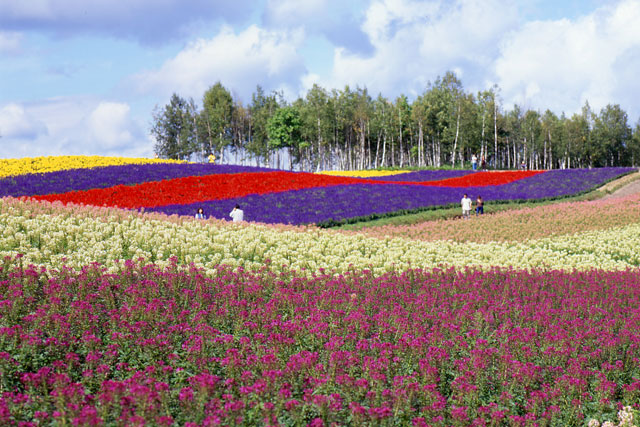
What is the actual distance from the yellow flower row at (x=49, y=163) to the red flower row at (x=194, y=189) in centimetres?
1146

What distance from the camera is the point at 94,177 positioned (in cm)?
3238

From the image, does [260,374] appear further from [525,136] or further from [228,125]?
[525,136]

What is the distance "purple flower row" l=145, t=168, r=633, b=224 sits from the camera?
80.3 ft

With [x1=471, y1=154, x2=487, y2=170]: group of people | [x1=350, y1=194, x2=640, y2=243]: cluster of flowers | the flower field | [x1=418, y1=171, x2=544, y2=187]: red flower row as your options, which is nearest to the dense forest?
[x1=471, y1=154, x2=487, y2=170]: group of people

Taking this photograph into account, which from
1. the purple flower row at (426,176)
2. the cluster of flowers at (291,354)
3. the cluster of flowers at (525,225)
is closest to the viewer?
the cluster of flowers at (291,354)

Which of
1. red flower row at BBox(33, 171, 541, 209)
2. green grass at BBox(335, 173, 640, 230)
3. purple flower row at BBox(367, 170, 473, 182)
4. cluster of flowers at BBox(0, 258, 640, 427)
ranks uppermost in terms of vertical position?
purple flower row at BBox(367, 170, 473, 182)

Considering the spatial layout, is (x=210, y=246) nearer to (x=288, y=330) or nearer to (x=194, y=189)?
(x=288, y=330)

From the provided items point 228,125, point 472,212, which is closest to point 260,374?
point 472,212

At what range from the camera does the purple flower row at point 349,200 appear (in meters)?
24.5

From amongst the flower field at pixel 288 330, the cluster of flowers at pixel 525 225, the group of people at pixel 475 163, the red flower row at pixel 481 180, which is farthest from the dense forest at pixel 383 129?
the flower field at pixel 288 330

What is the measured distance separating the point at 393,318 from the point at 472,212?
23092 millimetres

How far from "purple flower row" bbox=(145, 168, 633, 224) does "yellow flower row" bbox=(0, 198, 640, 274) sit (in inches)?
341

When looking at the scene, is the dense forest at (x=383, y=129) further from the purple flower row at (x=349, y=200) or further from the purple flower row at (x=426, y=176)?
the purple flower row at (x=349, y=200)

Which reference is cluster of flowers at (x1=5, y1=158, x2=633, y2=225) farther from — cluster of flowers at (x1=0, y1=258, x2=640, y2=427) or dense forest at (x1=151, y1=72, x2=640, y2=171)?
dense forest at (x1=151, y1=72, x2=640, y2=171)
